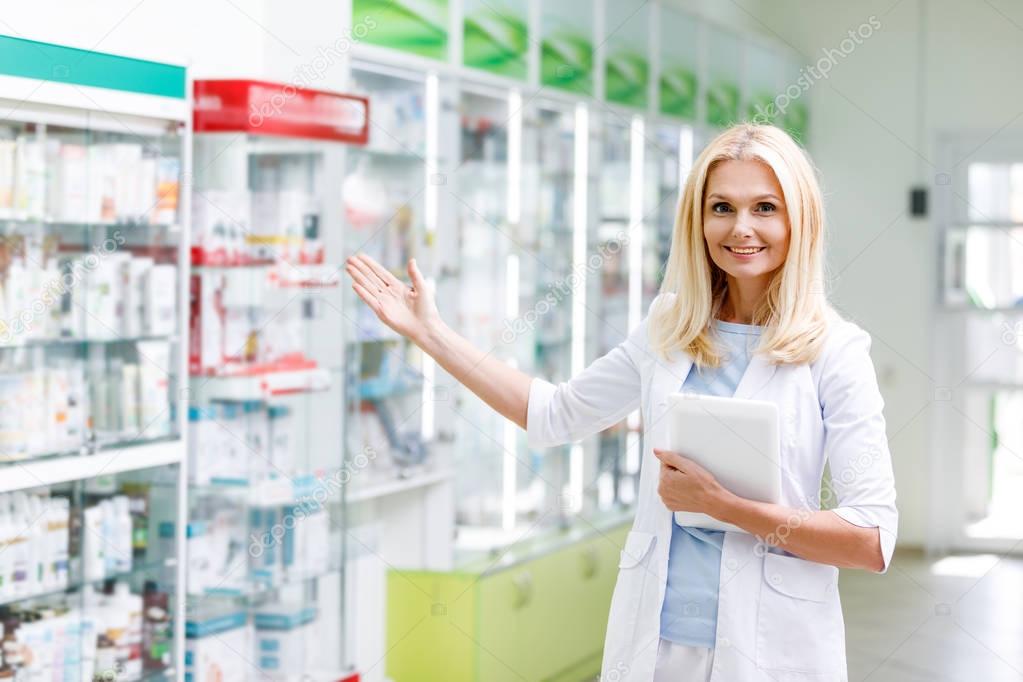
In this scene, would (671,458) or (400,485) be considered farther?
(400,485)

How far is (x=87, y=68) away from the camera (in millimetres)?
3406

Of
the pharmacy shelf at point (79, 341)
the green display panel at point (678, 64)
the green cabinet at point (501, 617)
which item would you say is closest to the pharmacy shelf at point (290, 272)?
the pharmacy shelf at point (79, 341)

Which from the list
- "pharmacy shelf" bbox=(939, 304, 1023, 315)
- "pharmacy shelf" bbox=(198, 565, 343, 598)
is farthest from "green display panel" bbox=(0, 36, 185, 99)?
"pharmacy shelf" bbox=(939, 304, 1023, 315)

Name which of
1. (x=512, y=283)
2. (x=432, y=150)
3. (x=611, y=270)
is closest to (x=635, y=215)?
(x=611, y=270)

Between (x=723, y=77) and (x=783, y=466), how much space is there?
20.4 ft

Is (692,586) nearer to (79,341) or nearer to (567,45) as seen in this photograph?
(79,341)

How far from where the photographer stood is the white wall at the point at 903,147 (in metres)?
8.67

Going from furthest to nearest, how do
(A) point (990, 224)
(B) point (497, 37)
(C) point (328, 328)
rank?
(A) point (990, 224)
(B) point (497, 37)
(C) point (328, 328)

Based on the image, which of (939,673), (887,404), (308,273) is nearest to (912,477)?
(887,404)

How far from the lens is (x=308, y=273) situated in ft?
14.1

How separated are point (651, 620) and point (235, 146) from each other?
8.85 ft

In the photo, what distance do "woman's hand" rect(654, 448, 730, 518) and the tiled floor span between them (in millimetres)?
4113

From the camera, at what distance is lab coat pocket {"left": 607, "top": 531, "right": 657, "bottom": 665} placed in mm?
2023

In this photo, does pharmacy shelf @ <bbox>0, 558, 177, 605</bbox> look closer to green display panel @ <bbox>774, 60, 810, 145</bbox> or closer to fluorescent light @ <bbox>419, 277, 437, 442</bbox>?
fluorescent light @ <bbox>419, 277, 437, 442</bbox>
